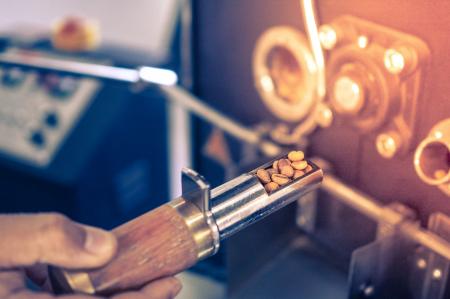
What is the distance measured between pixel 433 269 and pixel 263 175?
7.3 inches

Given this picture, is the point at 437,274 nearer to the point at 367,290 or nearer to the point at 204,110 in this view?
the point at 367,290

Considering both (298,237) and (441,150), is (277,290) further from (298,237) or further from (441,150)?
(441,150)

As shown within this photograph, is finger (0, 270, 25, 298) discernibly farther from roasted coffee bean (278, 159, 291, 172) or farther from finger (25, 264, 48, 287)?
roasted coffee bean (278, 159, 291, 172)

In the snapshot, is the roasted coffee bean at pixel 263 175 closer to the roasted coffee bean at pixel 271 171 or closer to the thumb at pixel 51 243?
the roasted coffee bean at pixel 271 171

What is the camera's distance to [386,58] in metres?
0.46

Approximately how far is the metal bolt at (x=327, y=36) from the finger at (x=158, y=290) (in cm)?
25

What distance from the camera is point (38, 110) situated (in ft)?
3.45

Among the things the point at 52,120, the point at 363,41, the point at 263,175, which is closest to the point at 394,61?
the point at 363,41

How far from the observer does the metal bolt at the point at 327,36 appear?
50cm

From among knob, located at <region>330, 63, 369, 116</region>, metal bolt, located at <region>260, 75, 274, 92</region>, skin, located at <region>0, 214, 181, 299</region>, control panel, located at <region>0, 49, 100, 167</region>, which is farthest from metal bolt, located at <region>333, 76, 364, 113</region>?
control panel, located at <region>0, 49, 100, 167</region>

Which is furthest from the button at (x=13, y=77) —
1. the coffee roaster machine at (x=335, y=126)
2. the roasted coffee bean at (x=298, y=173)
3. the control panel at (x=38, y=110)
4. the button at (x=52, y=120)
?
the roasted coffee bean at (x=298, y=173)

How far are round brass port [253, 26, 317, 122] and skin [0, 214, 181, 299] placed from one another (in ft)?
0.85

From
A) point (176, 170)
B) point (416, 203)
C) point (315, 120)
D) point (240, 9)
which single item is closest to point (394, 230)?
point (416, 203)

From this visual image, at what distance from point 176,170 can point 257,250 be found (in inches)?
26.6
